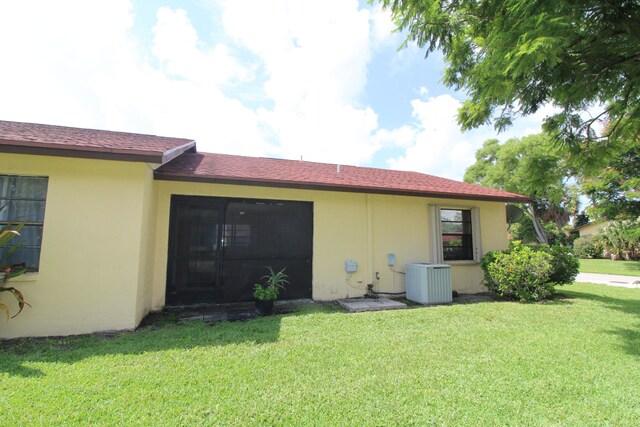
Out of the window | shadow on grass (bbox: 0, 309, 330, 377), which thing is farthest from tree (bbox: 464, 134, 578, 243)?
the window

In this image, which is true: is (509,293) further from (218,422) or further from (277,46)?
(277,46)

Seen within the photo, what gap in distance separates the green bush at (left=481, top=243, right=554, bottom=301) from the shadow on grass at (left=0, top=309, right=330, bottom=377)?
5.83 metres

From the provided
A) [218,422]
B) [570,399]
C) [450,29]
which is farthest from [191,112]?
[570,399]

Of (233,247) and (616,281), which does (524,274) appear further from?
(616,281)

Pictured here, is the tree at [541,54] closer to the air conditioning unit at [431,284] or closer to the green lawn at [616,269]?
the air conditioning unit at [431,284]

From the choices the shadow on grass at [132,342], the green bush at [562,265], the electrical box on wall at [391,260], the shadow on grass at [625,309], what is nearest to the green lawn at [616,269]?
the shadow on grass at [625,309]

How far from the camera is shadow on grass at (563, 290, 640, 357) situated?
13.4ft

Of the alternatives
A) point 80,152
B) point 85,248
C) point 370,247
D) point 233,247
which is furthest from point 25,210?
point 370,247

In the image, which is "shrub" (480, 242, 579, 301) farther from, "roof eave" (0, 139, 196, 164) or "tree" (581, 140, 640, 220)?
"roof eave" (0, 139, 196, 164)

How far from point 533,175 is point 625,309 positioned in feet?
11.6

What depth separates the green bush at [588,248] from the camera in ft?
76.4

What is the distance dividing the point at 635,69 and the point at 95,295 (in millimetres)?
9492

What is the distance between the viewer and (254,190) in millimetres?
6895

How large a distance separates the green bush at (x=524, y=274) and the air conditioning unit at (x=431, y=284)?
54.0 inches
